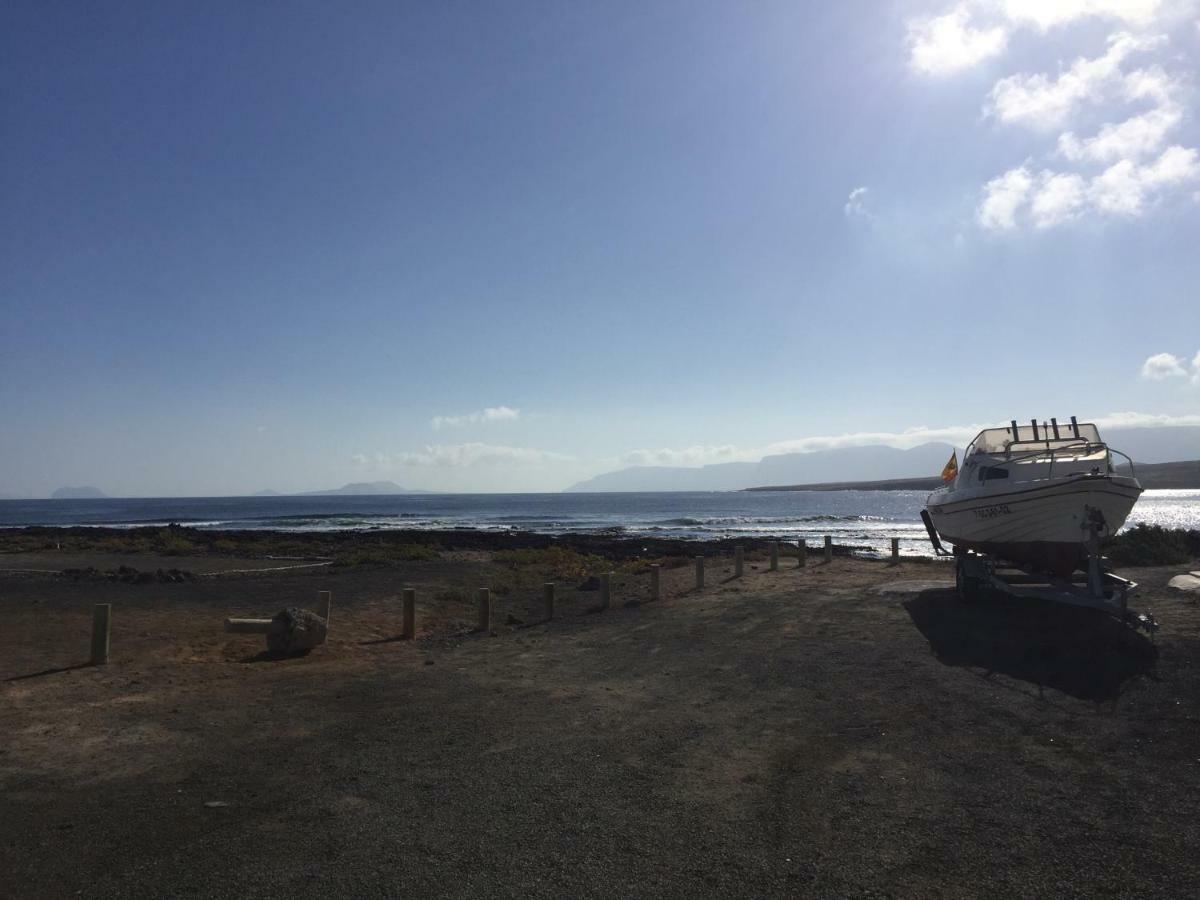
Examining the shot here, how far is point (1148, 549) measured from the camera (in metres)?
19.5

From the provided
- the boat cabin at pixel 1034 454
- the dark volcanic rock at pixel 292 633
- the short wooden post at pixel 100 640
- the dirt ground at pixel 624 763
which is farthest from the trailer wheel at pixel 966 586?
the short wooden post at pixel 100 640

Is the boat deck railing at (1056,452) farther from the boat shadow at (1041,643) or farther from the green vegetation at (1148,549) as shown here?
the green vegetation at (1148,549)

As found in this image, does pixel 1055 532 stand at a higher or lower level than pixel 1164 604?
higher

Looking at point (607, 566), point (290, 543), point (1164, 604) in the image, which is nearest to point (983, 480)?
point (1164, 604)

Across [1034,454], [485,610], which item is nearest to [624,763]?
[485,610]

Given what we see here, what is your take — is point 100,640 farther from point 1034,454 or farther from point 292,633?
point 1034,454

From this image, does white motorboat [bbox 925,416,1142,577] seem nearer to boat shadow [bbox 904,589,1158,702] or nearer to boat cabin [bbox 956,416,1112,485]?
boat cabin [bbox 956,416,1112,485]

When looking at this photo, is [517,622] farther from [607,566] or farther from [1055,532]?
[607,566]

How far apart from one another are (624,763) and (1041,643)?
268 inches

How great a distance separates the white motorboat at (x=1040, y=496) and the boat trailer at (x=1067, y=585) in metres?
0.23

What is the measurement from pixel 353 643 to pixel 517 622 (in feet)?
12.2

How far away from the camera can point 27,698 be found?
327 inches

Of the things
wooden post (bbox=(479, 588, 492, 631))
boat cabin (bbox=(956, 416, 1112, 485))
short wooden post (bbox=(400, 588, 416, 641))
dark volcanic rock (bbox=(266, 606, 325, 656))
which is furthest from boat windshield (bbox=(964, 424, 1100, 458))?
dark volcanic rock (bbox=(266, 606, 325, 656))

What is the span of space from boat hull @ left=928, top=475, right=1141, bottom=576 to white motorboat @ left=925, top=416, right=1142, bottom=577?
0.04 ft
